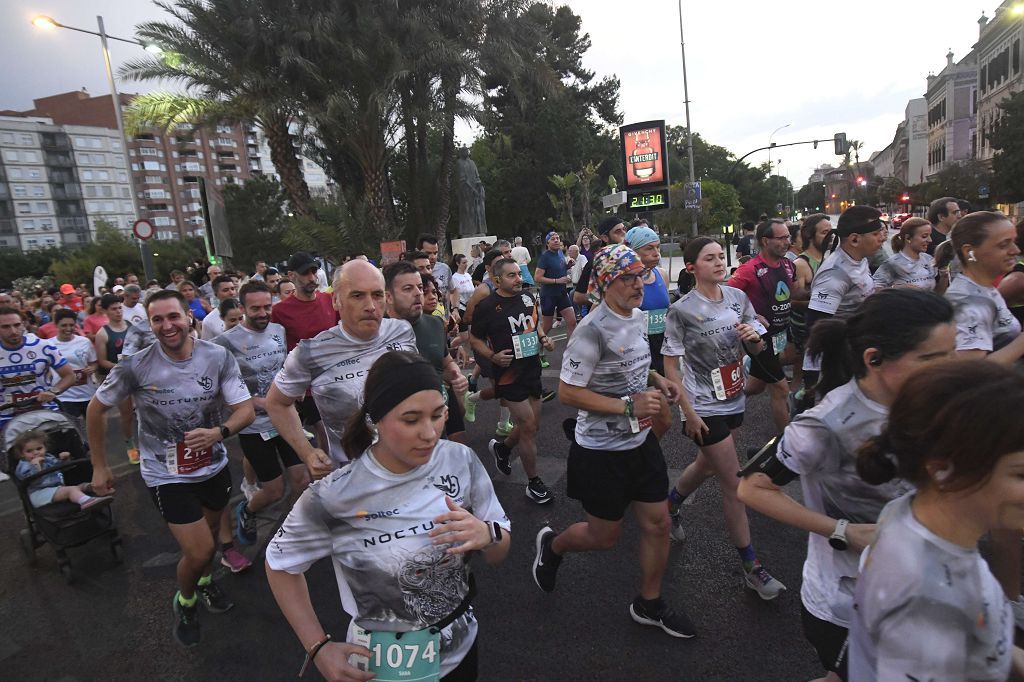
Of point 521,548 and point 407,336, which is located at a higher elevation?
point 407,336

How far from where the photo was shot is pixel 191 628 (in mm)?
3559

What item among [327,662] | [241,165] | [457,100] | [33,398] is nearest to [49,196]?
[241,165]

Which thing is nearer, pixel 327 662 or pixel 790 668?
pixel 327 662

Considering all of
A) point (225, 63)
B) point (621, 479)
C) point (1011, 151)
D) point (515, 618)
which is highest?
point (225, 63)

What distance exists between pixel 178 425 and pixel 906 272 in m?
5.90

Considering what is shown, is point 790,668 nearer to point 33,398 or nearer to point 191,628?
point 191,628

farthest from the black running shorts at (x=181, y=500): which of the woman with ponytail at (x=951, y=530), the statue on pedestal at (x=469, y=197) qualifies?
the statue on pedestal at (x=469, y=197)

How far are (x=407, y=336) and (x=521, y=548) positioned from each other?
1821 millimetres

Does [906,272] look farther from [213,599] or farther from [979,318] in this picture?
[213,599]

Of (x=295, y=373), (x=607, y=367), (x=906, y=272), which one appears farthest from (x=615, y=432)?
(x=906, y=272)

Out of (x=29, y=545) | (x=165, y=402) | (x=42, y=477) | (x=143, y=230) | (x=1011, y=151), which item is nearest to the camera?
(x=165, y=402)

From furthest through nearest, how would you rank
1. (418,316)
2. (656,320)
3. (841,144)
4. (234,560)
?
(841,144)
(656,320)
(234,560)
(418,316)

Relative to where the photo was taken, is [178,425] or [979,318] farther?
[178,425]

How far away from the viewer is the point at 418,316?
421 centimetres
